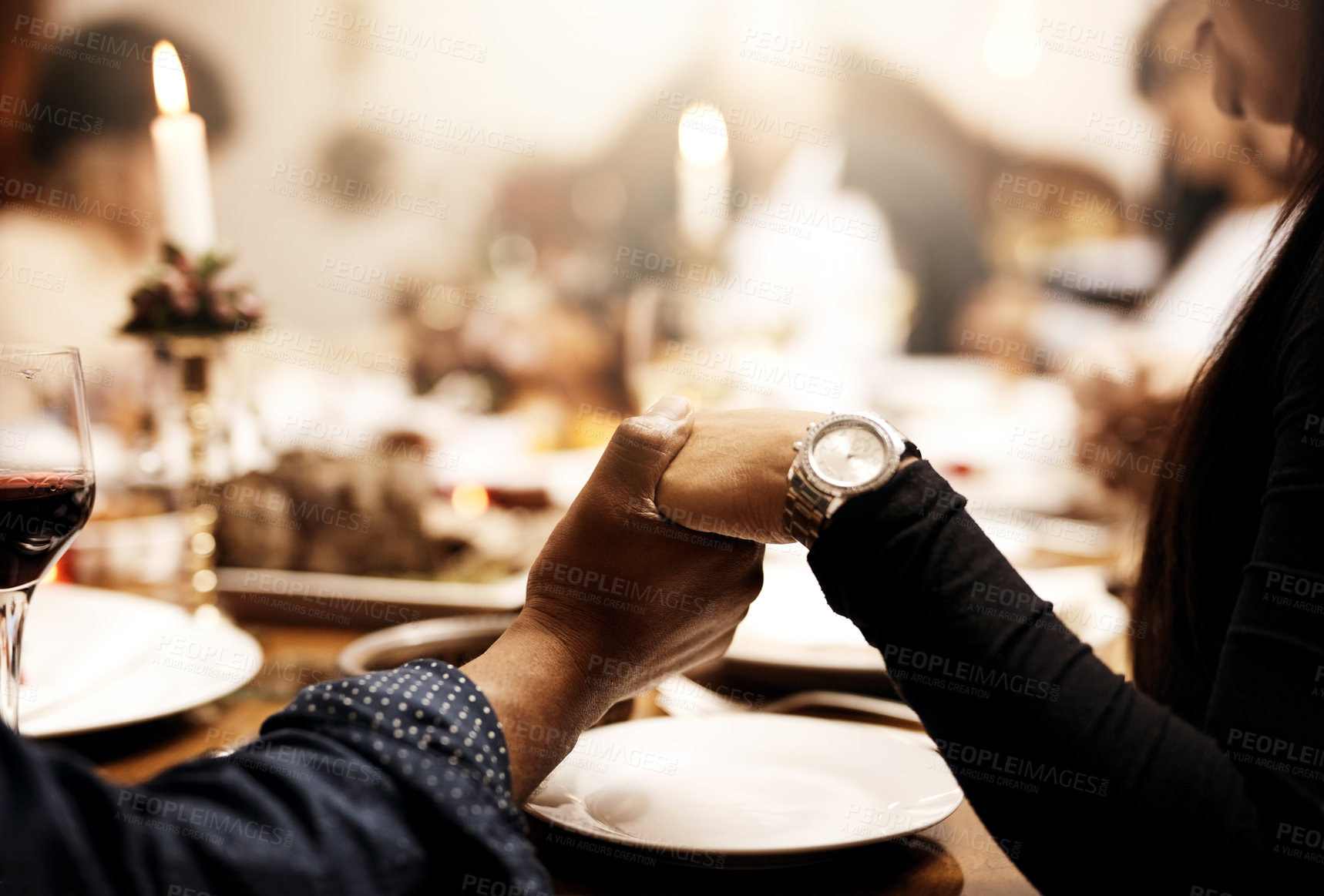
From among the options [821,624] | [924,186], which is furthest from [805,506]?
[924,186]

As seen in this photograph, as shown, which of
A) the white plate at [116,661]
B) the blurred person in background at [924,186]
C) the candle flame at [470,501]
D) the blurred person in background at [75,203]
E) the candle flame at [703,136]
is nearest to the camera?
the white plate at [116,661]

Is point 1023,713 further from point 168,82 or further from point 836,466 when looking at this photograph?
point 168,82

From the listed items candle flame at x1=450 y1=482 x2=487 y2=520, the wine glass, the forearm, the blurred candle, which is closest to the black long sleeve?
the forearm

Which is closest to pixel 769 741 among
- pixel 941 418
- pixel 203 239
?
pixel 203 239

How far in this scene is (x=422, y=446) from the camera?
168 cm

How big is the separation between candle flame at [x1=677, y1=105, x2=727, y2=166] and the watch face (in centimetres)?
273

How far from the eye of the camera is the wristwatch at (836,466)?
0.46 m

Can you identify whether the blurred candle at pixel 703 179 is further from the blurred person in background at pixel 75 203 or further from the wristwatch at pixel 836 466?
the wristwatch at pixel 836 466

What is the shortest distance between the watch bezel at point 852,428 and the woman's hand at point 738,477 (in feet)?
0.05

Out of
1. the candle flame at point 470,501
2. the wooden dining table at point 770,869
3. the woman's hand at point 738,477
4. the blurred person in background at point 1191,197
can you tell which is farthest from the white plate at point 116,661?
the blurred person in background at point 1191,197

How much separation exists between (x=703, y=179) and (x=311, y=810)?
2.95 m

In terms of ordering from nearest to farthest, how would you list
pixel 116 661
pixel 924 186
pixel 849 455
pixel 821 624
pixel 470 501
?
pixel 849 455, pixel 116 661, pixel 821 624, pixel 470 501, pixel 924 186

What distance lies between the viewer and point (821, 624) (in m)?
0.82

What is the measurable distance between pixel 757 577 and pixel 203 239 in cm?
71
